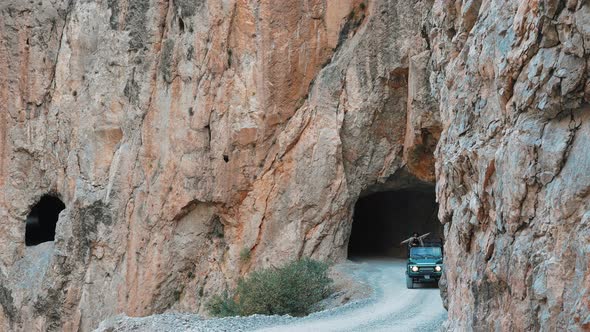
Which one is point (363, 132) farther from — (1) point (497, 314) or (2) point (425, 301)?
(1) point (497, 314)

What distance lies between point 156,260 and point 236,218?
3.69 metres

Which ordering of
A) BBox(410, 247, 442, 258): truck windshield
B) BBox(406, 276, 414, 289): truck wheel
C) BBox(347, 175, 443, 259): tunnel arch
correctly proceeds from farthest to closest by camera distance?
BBox(347, 175, 443, 259): tunnel arch < BBox(406, 276, 414, 289): truck wheel < BBox(410, 247, 442, 258): truck windshield

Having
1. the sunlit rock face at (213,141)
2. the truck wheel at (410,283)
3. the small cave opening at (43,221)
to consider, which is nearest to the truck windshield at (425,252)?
the truck wheel at (410,283)

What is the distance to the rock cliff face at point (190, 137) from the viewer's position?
26750 mm

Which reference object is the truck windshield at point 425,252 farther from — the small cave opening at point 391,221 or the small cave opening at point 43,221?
the small cave opening at point 43,221

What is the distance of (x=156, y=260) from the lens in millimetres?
28266

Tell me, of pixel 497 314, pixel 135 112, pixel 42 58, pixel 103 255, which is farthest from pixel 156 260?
pixel 497 314

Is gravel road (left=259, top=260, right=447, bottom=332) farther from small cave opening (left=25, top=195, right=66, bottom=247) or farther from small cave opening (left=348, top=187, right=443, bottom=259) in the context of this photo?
small cave opening (left=25, top=195, right=66, bottom=247)

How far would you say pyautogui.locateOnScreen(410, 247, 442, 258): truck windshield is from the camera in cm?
2088

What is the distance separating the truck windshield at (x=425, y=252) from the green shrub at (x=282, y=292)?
3.11 metres

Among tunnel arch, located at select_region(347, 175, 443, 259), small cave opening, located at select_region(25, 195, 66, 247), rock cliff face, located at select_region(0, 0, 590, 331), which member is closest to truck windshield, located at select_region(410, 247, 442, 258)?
rock cliff face, located at select_region(0, 0, 590, 331)

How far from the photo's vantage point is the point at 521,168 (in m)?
9.33

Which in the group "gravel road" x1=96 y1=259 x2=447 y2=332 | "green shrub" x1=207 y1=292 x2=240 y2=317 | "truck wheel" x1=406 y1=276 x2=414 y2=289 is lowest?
"green shrub" x1=207 y1=292 x2=240 y2=317

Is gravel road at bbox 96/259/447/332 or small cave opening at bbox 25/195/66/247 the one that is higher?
small cave opening at bbox 25/195/66/247
